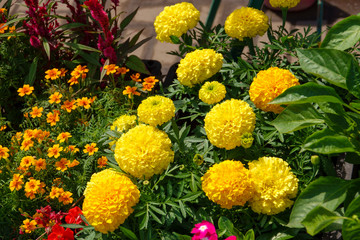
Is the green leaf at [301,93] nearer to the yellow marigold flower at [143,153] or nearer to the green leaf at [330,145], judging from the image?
the green leaf at [330,145]

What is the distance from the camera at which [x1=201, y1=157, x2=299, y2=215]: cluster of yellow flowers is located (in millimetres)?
1492

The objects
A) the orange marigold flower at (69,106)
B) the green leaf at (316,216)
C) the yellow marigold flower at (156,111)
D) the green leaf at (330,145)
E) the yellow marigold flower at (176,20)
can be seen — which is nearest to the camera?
the green leaf at (316,216)

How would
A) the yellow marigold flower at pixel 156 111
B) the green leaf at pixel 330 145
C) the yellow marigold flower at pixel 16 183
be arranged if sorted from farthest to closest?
the yellow marigold flower at pixel 16 183 → the yellow marigold flower at pixel 156 111 → the green leaf at pixel 330 145

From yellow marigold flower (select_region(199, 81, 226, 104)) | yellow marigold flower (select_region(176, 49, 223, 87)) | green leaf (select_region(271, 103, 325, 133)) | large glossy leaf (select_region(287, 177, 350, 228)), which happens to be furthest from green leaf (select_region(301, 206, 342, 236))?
yellow marigold flower (select_region(176, 49, 223, 87))

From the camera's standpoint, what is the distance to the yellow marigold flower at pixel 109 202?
57.9 inches

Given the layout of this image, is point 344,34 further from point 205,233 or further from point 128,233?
point 128,233

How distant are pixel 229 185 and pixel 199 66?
0.67m

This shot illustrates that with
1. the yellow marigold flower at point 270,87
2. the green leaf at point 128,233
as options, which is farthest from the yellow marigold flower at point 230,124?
the green leaf at point 128,233

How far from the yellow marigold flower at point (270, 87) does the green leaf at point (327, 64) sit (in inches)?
4.3

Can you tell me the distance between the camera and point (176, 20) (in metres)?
2.12

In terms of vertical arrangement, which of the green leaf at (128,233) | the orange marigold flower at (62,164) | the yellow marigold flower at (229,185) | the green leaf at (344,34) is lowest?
the orange marigold flower at (62,164)

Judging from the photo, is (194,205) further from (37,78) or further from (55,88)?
(37,78)

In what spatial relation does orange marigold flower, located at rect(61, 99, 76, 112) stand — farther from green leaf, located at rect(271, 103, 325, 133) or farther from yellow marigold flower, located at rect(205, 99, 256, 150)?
green leaf, located at rect(271, 103, 325, 133)

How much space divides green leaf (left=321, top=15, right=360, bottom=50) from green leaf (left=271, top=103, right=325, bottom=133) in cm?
32
